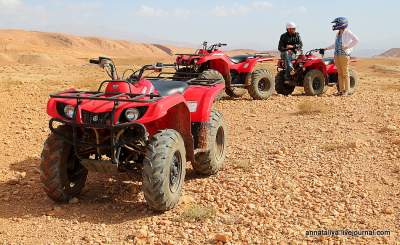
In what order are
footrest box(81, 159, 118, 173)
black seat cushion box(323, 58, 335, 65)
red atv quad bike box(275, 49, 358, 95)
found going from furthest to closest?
black seat cushion box(323, 58, 335, 65)
red atv quad bike box(275, 49, 358, 95)
footrest box(81, 159, 118, 173)

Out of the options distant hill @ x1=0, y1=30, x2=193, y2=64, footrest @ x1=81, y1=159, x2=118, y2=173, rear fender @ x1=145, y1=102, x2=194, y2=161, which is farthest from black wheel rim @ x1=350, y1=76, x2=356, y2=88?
distant hill @ x1=0, y1=30, x2=193, y2=64

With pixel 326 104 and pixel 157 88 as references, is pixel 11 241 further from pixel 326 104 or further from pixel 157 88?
pixel 326 104

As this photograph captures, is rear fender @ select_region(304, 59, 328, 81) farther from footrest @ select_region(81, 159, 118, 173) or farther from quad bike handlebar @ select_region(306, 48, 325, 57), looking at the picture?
footrest @ select_region(81, 159, 118, 173)

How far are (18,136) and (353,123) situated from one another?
528cm

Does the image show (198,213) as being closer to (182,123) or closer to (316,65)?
(182,123)

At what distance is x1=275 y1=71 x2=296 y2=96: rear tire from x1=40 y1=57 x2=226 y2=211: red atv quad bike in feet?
25.6

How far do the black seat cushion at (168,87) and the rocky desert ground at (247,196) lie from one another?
1.02m

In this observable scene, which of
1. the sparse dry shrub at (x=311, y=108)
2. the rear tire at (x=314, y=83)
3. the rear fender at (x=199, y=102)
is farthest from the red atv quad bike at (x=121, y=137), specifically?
the rear tire at (x=314, y=83)

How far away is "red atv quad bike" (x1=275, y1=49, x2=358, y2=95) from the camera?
39.4 feet

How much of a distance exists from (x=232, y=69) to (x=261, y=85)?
85cm

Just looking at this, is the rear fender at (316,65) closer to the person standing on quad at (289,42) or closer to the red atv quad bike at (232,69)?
the person standing on quad at (289,42)

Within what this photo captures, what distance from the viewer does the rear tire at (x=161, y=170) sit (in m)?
4.14

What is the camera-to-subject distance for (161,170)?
416 centimetres

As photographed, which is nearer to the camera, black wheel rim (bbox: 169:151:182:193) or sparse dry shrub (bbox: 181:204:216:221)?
sparse dry shrub (bbox: 181:204:216:221)
